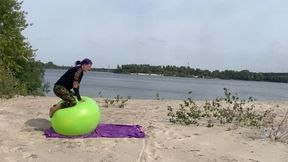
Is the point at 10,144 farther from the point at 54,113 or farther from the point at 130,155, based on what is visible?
the point at 130,155

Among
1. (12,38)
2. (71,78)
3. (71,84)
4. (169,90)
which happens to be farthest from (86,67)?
(169,90)

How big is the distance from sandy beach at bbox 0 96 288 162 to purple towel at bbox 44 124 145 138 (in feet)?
0.61

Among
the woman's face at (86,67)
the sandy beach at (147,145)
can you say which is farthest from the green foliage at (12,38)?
the woman's face at (86,67)

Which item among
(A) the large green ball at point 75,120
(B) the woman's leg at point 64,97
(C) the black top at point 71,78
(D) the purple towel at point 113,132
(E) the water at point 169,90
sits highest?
(C) the black top at point 71,78

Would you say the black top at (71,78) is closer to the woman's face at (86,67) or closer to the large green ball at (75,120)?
the woman's face at (86,67)

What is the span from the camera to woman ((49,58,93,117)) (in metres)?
10.3

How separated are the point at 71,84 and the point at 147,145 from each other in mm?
2335

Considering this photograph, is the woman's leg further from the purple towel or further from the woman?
the purple towel

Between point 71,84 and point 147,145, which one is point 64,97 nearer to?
point 71,84

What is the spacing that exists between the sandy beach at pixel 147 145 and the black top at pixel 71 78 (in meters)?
1.21

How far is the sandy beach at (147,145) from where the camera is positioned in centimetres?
A: 883

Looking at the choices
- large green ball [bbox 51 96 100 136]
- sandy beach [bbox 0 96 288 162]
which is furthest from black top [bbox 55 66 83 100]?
sandy beach [bbox 0 96 288 162]

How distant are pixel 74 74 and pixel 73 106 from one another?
71 cm

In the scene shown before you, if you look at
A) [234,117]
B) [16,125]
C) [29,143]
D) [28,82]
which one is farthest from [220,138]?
[28,82]
